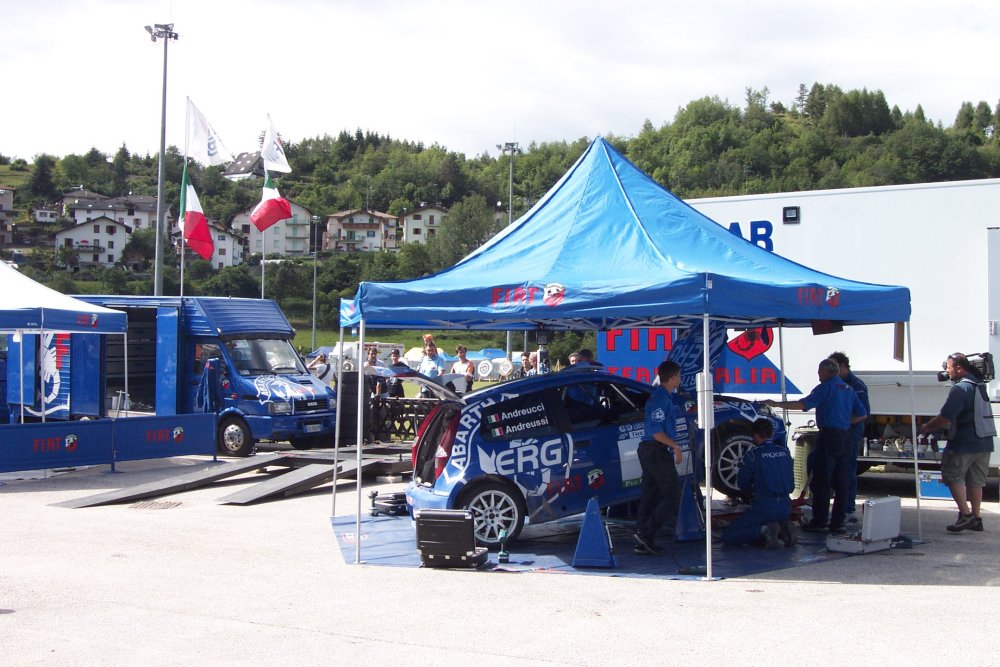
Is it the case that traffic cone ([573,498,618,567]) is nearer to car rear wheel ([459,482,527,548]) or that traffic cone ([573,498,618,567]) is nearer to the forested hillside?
car rear wheel ([459,482,527,548])

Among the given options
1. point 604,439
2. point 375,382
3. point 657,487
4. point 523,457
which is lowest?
point 657,487

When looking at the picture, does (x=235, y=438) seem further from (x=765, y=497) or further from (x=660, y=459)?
(x=765, y=497)

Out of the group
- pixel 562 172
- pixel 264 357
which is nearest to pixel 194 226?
pixel 264 357

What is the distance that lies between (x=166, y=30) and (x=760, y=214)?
61.7 feet

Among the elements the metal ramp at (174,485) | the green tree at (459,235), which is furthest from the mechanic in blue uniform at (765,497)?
the green tree at (459,235)

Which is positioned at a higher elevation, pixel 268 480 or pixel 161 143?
pixel 161 143

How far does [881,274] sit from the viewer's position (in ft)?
44.9

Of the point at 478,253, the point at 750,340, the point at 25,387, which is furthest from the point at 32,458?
the point at 750,340

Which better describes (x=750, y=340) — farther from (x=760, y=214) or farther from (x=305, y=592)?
(x=305, y=592)

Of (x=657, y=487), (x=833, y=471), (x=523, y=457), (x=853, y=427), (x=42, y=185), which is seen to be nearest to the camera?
(x=657, y=487)

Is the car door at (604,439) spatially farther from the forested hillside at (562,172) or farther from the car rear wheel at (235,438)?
the forested hillside at (562,172)

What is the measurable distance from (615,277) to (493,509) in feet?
8.34

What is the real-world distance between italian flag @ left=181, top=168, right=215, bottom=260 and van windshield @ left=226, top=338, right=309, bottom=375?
6.22 meters

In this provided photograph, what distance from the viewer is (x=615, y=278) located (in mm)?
9422
